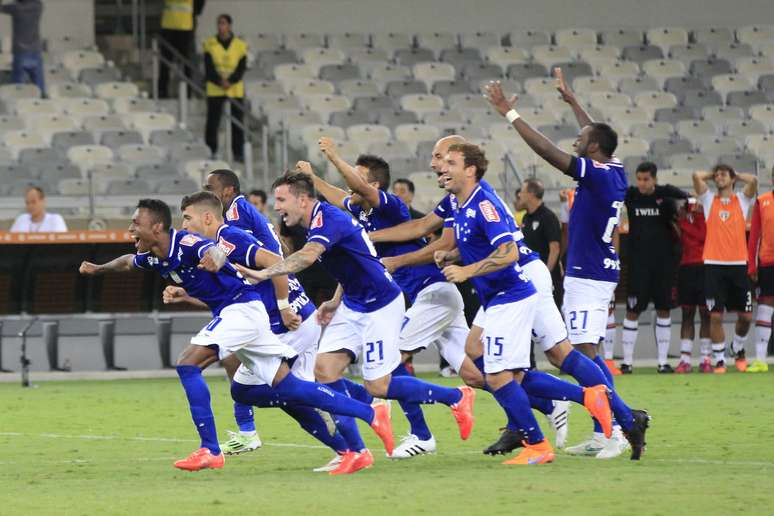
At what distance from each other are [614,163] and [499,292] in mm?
1437

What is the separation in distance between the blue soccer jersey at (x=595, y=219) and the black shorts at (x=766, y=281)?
8.14 metres

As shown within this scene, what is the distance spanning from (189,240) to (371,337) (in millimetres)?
1419

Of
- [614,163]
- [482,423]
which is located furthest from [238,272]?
[482,423]

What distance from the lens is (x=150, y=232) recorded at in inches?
404

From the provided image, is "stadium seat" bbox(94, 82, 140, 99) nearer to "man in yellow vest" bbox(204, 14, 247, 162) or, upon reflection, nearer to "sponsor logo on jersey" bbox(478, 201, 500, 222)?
"man in yellow vest" bbox(204, 14, 247, 162)

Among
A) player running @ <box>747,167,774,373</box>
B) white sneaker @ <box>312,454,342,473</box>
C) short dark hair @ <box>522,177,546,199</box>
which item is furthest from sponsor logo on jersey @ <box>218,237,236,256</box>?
player running @ <box>747,167,774,373</box>

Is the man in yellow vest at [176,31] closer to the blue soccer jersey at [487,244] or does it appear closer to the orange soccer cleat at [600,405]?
the blue soccer jersey at [487,244]

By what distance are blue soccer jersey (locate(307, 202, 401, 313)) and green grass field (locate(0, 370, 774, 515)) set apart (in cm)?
111

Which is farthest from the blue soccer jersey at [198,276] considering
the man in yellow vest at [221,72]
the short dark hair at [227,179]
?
the man in yellow vest at [221,72]

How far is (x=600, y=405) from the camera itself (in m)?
10.3

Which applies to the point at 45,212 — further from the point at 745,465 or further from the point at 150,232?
the point at 745,465

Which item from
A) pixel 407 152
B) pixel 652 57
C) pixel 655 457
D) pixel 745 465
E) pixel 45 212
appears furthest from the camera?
pixel 652 57

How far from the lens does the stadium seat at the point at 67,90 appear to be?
81.8 feet

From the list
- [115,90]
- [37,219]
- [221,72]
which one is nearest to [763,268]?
[37,219]
